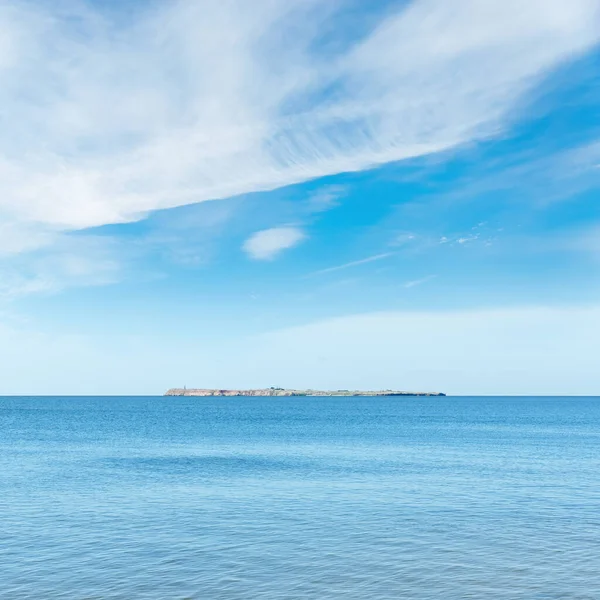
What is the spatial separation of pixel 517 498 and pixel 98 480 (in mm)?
32515

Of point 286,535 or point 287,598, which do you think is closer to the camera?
point 287,598

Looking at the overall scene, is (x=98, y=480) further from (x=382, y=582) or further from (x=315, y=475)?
(x=382, y=582)

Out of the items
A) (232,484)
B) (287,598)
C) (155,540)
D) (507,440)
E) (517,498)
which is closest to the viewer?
(287,598)

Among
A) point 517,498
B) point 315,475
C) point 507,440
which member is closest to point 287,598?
point 517,498

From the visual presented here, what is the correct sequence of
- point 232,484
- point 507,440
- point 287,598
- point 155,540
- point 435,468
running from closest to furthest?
point 287,598
point 155,540
point 232,484
point 435,468
point 507,440

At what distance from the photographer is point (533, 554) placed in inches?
1064

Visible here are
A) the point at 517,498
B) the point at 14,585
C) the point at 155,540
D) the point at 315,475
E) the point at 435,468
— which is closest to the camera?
the point at 14,585

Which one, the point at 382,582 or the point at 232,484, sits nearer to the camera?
the point at 382,582

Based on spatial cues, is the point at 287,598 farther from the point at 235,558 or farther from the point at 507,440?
the point at 507,440

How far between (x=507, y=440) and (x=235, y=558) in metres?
75.8

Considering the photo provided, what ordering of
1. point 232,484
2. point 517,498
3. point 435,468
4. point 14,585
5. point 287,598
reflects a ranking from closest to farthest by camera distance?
point 287,598
point 14,585
point 517,498
point 232,484
point 435,468

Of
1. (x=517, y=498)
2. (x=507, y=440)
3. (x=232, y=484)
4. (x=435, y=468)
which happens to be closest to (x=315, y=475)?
(x=232, y=484)

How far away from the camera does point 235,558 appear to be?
26.8 metres

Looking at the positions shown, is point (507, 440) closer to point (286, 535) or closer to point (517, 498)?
point (517, 498)
